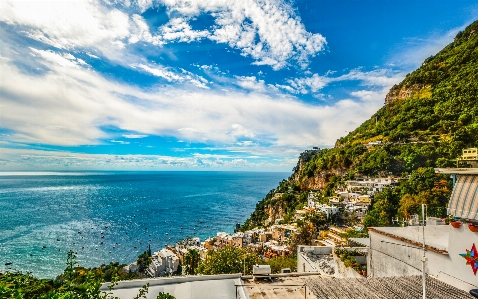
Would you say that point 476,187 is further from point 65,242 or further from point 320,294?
point 65,242

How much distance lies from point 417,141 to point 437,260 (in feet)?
147

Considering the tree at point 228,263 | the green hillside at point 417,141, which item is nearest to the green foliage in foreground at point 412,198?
the green hillside at point 417,141

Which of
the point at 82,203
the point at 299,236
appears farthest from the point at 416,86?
the point at 82,203

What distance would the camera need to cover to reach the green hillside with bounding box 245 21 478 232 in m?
33.6

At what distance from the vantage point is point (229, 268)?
18.1 m

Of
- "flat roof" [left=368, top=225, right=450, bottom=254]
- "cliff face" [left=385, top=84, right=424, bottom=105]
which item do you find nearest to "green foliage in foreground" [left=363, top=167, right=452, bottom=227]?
"flat roof" [left=368, top=225, right=450, bottom=254]

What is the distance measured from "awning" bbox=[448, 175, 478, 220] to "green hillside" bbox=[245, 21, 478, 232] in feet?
87.5

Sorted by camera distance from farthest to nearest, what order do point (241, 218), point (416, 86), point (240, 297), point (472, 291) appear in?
1. point (241, 218)
2. point (416, 86)
3. point (240, 297)
4. point (472, 291)

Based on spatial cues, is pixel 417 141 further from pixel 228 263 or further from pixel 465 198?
pixel 465 198

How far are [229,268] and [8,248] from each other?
5360 centimetres

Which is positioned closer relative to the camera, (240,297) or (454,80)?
(240,297)

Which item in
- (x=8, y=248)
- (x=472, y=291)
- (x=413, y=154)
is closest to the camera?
(x=472, y=291)

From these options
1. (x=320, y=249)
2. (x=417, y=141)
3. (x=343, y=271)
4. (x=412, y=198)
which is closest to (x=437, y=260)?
(x=343, y=271)

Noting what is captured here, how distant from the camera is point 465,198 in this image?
20.1ft
